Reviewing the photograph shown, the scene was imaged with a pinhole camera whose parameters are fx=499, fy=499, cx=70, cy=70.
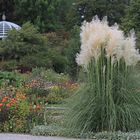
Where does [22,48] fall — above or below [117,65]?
above

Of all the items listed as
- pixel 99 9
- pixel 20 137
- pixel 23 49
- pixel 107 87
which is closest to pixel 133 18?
pixel 23 49

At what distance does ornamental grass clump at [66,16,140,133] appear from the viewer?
861cm

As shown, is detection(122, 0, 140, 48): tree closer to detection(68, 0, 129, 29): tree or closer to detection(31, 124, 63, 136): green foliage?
detection(68, 0, 129, 29): tree

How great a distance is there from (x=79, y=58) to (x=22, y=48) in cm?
1489

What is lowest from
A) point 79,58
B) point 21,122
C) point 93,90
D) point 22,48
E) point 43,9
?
point 21,122

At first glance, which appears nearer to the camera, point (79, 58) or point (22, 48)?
point (79, 58)

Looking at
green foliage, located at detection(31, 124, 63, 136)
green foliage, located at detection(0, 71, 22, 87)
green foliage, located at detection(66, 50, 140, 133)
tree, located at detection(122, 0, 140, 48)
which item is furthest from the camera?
tree, located at detection(122, 0, 140, 48)

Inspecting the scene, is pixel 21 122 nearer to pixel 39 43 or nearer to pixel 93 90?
pixel 93 90

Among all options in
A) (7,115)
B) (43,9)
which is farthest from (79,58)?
(43,9)

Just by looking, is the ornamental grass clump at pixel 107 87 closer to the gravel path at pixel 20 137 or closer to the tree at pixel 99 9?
the gravel path at pixel 20 137

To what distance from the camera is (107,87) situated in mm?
8648

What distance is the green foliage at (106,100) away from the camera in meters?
8.59

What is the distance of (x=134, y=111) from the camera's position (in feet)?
28.1

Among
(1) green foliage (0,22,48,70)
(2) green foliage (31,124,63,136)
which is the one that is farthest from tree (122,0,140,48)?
(2) green foliage (31,124,63,136)
